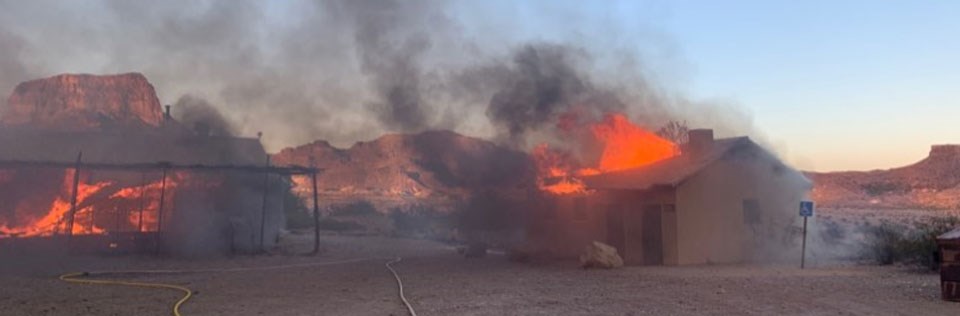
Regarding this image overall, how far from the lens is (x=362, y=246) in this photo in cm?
3628

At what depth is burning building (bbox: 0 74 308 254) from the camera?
99.1ft

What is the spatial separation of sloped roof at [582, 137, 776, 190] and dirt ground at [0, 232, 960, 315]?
3228mm

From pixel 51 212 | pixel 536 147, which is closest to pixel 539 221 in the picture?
pixel 536 147

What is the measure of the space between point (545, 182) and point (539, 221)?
2576 millimetres

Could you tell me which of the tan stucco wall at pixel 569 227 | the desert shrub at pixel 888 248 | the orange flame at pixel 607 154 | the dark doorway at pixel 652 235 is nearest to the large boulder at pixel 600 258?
the dark doorway at pixel 652 235

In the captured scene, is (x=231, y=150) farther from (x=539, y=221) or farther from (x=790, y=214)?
(x=790, y=214)

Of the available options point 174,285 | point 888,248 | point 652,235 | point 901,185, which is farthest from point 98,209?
point 901,185

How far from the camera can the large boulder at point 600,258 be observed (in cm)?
2322

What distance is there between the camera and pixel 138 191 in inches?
1374

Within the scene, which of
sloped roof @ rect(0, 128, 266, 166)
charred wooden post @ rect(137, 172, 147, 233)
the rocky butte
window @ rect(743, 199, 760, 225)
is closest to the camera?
window @ rect(743, 199, 760, 225)

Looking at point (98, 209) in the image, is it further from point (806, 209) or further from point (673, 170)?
point (806, 209)

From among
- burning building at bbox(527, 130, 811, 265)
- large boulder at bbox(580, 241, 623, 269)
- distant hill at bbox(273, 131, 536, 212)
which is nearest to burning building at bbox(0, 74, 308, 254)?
distant hill at bbox(273, 131, 536, 212)

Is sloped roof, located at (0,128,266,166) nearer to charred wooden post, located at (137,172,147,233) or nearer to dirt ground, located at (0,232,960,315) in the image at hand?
charred wooden post, located at (137,172,147,233)

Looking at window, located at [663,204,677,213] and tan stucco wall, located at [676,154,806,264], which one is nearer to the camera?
window, located at [663,204,677,213]
